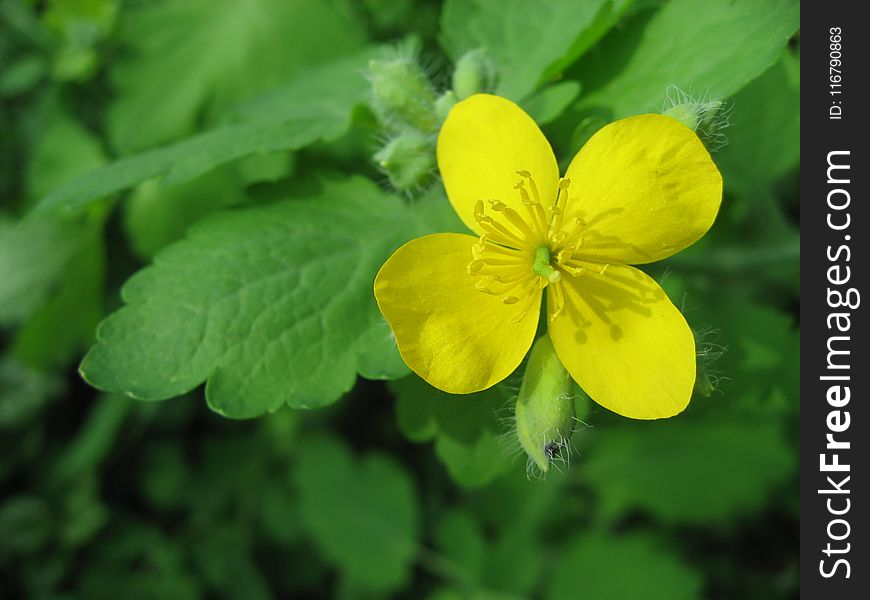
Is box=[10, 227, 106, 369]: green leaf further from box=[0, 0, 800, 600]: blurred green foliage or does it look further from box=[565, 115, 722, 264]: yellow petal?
Result: box=[565, 115, 722, 264]: yellow petal

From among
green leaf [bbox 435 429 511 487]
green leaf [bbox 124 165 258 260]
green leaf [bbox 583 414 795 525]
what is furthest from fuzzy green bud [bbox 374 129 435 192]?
green leaf [bbox 583 414 795 525]

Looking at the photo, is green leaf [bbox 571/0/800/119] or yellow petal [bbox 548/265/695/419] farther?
green leaf [bbox 571/0/800/119]

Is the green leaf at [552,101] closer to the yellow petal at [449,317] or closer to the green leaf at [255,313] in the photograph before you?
the green leaf at [255,313]

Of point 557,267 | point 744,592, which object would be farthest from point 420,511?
point 557,267

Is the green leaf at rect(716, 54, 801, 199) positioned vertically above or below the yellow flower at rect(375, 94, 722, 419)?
below

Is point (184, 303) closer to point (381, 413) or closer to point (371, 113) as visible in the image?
point (371, 113)
